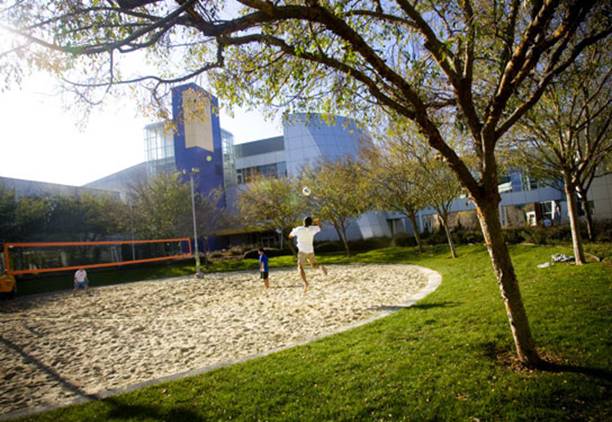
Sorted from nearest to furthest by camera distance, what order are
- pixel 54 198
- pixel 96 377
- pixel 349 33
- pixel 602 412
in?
pixel 602 412
pixel 349 33
pixel 96 377
pixel 54 198

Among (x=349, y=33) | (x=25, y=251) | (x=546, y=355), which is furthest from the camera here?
(x=25, y=251)

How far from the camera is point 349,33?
409cm

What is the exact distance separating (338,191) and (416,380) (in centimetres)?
2405

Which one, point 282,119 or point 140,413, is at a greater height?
point 282,119

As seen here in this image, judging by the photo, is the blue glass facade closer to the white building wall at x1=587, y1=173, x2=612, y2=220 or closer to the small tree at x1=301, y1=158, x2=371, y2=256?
the small tree at x1=301, y1=158, x2=371, y2=256

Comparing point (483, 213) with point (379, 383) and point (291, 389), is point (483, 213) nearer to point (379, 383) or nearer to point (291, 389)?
point (379, 383)

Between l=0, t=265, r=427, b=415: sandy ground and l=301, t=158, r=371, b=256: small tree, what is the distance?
516 inches

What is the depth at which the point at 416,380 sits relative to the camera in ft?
14.3

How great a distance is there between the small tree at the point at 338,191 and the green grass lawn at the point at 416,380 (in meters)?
19.4

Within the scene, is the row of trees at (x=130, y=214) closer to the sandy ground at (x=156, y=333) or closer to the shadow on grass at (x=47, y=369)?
the sandy ground at (x=156, y=333)

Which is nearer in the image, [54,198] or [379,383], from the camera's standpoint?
[379,383]

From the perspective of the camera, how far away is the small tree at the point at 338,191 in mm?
27031

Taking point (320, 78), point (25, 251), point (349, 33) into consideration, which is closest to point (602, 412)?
point (349, 33)

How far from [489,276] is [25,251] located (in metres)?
33.7
